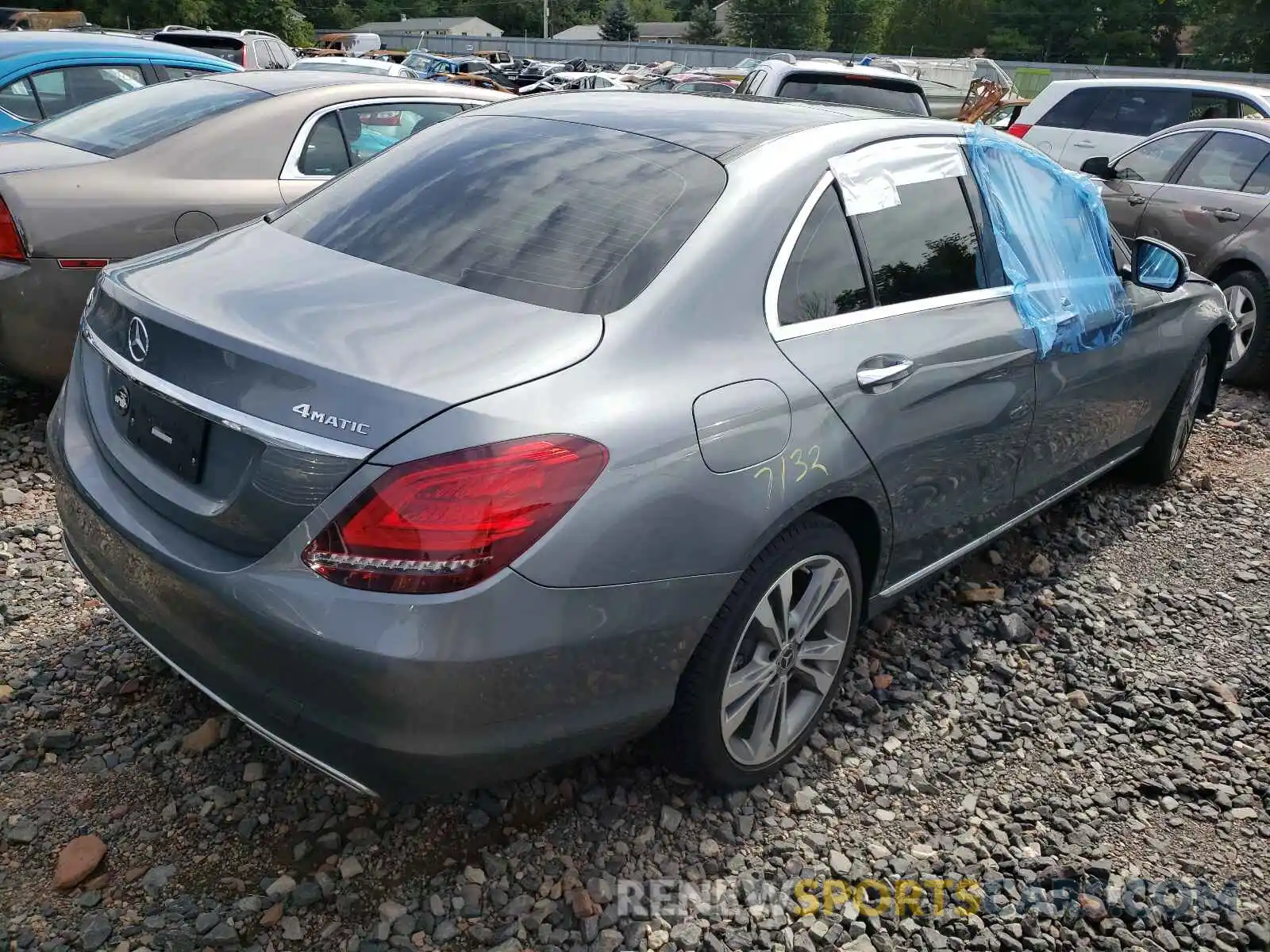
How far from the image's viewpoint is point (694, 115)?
2916mm

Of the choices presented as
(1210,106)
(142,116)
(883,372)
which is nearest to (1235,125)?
(1210,106)

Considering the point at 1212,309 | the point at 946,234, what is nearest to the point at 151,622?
the point at 946,234

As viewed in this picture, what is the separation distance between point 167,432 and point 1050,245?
2883 mm

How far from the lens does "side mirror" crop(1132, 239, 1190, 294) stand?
389 centimetres

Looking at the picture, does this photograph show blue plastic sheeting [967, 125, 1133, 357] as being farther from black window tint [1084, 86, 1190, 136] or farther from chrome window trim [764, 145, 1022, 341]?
black window tint [1084, 86, 1190, 136]

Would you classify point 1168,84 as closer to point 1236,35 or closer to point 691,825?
point 691,825

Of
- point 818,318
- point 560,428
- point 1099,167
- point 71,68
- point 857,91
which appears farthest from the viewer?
point 857,91

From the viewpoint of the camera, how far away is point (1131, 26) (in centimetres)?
6328

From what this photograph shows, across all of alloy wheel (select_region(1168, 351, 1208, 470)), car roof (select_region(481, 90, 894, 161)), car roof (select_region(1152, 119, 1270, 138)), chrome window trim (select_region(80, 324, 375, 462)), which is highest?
car roof (select_region(481, 90, 894, 161))

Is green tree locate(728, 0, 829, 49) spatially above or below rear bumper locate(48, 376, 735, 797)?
below

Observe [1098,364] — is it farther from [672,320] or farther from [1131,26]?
[1131,26]

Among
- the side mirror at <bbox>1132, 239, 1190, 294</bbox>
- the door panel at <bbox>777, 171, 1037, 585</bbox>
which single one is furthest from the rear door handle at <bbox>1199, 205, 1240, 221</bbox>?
the door panel at <bbox>777, 171, 1037, 585</bbox>

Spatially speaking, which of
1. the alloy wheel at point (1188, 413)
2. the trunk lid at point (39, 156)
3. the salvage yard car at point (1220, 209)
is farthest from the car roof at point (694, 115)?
the salvage yard car at point (1220, 209)

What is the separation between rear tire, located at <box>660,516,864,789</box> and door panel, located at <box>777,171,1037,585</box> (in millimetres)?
266
